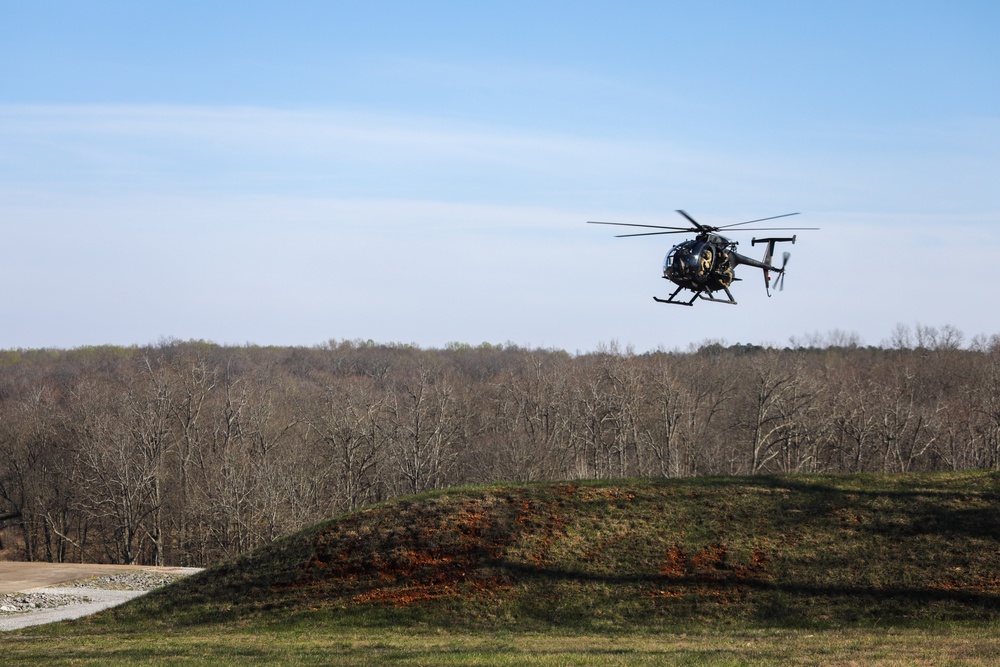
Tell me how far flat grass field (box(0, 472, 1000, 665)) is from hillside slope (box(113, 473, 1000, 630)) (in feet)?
0.21

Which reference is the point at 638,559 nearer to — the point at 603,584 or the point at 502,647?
the point at 603,584

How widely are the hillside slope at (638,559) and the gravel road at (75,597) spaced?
130 inches

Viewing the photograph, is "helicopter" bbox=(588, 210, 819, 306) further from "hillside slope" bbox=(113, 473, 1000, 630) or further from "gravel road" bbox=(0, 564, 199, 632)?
"gravel road" bbox=(0, 564, 199, 632)

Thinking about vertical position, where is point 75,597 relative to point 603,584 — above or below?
below

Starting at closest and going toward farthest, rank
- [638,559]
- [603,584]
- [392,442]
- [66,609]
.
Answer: [603,584]
[638,559]
[66,609]
[392,442]

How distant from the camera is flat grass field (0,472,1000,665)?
826 inches

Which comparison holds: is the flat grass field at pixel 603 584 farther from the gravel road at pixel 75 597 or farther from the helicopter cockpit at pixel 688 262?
the helicopter cockpit at pixel 688 262

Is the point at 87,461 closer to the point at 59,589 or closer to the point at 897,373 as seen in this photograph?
the point at 59,589

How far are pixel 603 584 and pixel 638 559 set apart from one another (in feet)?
5.31

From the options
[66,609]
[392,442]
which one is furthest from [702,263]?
[392,442]

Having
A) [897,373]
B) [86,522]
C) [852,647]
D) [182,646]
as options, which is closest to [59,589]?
[182,646]

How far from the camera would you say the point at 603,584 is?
2686 cm

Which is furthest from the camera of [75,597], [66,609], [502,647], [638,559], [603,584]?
[75,597]

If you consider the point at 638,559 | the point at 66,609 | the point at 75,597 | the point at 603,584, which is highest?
Result: the point at 638,559
